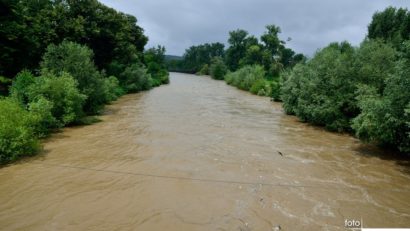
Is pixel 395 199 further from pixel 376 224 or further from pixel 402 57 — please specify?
pixel 402 57

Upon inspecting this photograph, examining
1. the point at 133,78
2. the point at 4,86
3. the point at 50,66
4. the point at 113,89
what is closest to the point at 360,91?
the point at 50,66

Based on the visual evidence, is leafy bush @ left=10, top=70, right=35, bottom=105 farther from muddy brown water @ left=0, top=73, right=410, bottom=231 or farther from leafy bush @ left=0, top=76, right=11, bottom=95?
leafy bush @ left=0, top=76, right=11, bottom=95

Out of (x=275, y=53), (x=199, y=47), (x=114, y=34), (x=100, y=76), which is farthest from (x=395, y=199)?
(x=199, y=47)

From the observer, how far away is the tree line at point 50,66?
461 inches

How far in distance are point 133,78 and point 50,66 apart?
1934cm

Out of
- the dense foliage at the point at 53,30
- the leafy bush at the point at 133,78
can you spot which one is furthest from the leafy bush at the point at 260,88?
the dense foliage at the point at 53,30

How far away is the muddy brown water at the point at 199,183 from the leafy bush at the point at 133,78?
20.6 m

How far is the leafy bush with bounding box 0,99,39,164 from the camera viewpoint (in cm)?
1052

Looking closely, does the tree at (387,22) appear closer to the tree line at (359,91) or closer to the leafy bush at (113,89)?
the tree line at (359,91)

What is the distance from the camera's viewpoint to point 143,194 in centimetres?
888

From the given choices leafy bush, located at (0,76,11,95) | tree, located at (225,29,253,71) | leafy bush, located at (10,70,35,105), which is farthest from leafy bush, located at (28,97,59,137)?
tree, located at (225,29,253,71)

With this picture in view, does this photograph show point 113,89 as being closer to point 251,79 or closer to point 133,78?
point 133,78

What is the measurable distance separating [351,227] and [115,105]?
71.5ft

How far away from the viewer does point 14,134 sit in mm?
10711
